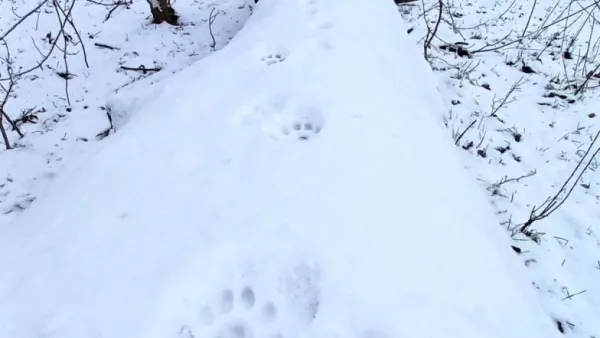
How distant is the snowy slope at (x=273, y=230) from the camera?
2047 millimetres

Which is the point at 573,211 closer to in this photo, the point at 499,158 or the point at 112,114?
the point at 499,158

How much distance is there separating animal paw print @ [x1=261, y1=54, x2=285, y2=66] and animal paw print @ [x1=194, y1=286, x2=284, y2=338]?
216cm

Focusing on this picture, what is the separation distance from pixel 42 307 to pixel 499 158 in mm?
3692

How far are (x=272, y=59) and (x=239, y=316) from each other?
2349mm

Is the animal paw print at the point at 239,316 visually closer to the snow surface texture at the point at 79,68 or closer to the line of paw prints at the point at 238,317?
the line of paw prints at the point at 238,317

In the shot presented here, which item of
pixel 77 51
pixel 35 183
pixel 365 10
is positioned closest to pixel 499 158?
pixel 365 10

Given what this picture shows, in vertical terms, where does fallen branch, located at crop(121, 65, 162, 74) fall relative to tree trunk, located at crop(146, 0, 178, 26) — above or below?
below

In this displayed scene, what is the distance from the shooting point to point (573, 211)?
360 cm

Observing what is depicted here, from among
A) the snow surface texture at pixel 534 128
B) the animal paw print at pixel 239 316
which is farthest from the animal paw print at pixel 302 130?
the snow surface texture at pixel 534 128

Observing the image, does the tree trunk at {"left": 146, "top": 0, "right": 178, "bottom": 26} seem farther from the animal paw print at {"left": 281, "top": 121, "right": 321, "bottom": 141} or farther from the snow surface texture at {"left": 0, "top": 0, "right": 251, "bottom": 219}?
the animal paw print at {"left": 281, "top": 121, "right": 321, "bottom": 141}

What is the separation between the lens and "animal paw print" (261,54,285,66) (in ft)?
12.3

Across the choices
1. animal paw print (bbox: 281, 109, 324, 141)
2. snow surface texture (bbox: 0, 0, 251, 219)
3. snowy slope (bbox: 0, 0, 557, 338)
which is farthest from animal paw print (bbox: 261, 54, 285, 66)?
snow surface texture (bbox: 0, 0, 251, 219)

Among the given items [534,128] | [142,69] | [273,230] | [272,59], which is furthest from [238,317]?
[142,69]

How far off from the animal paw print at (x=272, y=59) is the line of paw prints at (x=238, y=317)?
216 centimetres
